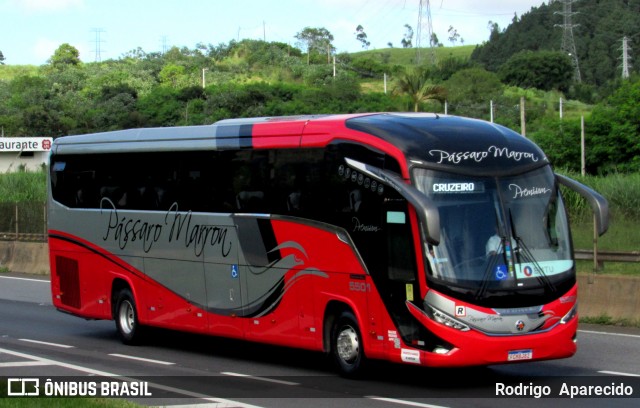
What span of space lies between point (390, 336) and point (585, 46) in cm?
12555

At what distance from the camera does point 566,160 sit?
1943 inches

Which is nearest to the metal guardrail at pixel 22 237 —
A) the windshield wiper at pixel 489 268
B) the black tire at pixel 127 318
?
the black tire at pixel 127 318

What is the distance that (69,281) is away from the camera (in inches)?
741

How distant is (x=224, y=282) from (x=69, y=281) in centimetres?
504

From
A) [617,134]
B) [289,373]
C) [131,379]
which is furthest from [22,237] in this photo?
[617,134]

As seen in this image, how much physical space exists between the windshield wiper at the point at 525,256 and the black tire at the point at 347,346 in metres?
2.21

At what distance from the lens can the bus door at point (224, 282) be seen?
48.1 ft

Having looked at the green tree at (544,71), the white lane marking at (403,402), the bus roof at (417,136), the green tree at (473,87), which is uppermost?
the green tree at (544,71)

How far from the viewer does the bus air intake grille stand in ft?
61.0

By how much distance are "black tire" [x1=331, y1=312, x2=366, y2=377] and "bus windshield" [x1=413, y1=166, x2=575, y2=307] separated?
164cm

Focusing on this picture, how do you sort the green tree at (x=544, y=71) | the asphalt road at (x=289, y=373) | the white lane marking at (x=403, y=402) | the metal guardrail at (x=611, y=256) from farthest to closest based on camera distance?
the green tree at (x=544, y=71)
the metal guardrail at (x=611, y=256)
the asphalt road at (x=289, y=373)
the white lane marking at (x=403, y=402)

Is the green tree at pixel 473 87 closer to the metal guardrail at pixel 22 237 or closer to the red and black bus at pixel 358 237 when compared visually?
the metal guardrail at pixel 22 237

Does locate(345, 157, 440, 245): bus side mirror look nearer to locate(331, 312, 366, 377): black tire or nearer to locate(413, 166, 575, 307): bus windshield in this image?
locate(413, 166, 575, 307): bus windshield

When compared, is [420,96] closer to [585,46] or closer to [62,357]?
[62,357]
